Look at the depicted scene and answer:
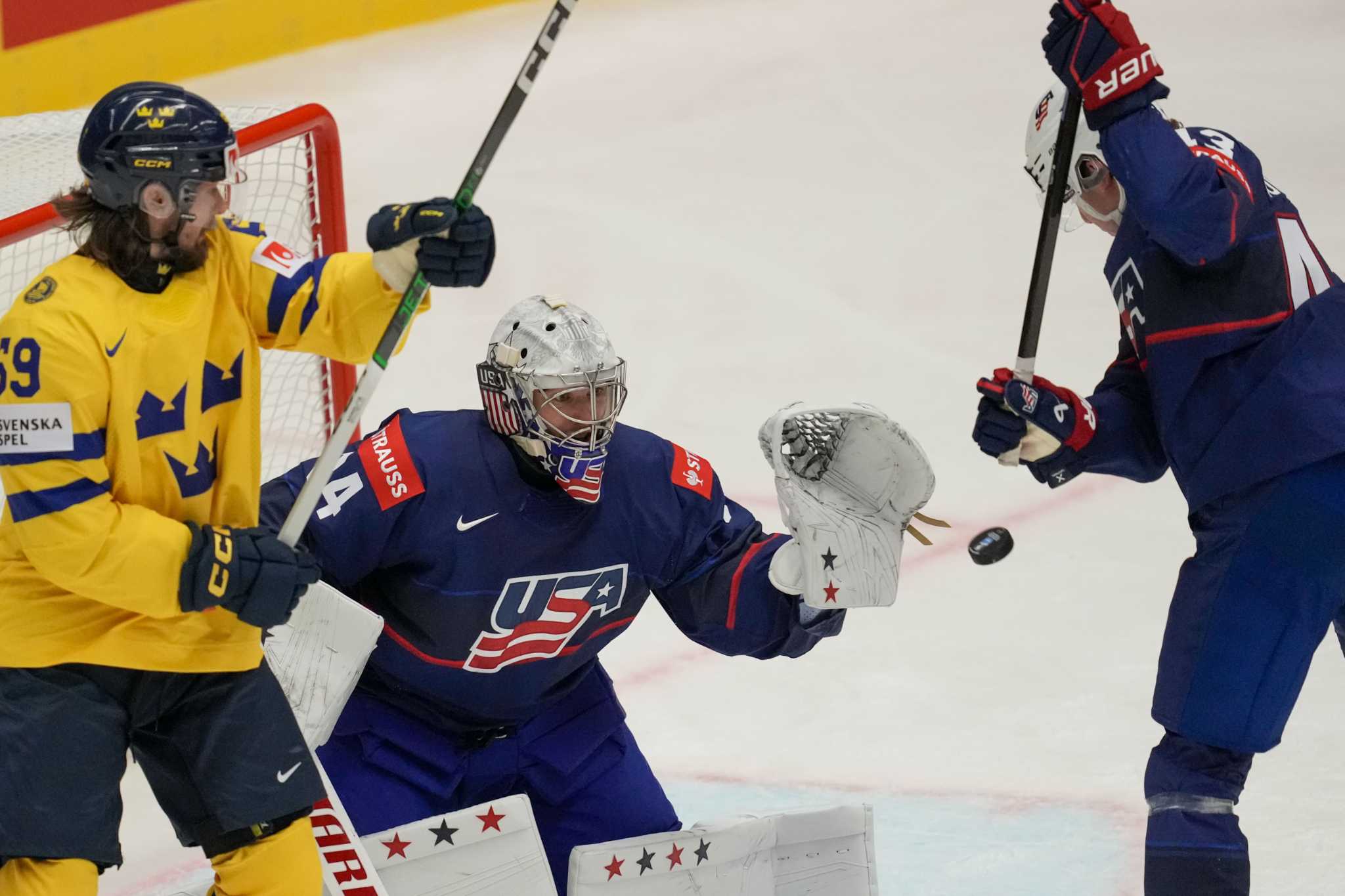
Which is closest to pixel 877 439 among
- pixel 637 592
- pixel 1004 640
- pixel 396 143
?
pixel 637 592

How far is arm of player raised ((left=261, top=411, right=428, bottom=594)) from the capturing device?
287cm

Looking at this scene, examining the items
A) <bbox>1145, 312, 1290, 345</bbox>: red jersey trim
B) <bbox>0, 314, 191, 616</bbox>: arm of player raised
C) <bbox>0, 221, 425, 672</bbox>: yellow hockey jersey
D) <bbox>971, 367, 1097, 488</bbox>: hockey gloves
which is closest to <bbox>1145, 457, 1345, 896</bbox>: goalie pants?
<bbox>1145, 312, 1290, 345</bbox>: red jersey trim

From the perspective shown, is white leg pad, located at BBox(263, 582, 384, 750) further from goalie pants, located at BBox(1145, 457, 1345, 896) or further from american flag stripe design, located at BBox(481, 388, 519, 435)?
goalie pants, located at BBox(1145, 457, 1345, 896)

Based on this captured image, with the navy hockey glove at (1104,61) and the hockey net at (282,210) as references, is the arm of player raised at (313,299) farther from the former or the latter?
the hockey net at (282,210)

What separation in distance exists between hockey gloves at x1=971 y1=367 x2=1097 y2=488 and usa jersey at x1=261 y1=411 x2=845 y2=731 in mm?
405

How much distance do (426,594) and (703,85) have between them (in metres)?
5.16

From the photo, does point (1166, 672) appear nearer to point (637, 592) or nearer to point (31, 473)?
point (637, 592)

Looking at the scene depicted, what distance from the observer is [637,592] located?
10.1ft

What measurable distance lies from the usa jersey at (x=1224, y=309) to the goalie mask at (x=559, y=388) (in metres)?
0.83

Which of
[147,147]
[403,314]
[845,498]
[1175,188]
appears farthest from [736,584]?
[147,147]

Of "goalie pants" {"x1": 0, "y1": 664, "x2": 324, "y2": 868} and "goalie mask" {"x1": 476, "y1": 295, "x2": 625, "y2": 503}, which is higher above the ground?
"goalie mask" {"x1": 476, "y1": 295, "x2": 625, "y2": 503}

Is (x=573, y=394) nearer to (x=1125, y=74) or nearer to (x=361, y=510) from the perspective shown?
(x=361, y=510)

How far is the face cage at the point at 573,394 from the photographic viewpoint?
2.82 m

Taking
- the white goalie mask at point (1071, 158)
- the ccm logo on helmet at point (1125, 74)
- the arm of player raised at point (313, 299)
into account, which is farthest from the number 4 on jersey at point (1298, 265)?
the arm of player raised at point (313, 299)
